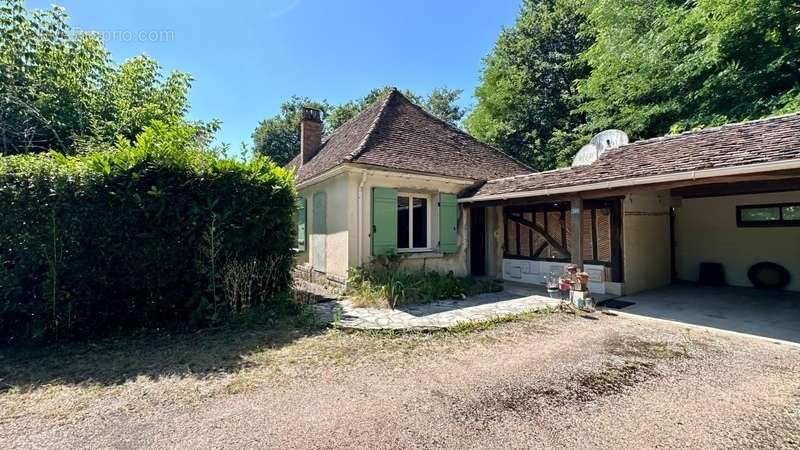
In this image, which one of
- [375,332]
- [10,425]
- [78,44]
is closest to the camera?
[10,425]

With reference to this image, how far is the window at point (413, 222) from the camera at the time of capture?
30.1 ft

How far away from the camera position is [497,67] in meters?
20.4

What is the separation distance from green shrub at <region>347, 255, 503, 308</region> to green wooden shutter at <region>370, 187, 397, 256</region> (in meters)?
0.28

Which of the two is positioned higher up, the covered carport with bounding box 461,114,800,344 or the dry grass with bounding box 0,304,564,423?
Result: the covered carport with bounding box 461,114,800,344

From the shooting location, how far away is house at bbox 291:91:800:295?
7.34 metres

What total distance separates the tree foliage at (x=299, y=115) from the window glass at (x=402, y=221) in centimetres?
1911

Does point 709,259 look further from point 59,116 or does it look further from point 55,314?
point 59,116

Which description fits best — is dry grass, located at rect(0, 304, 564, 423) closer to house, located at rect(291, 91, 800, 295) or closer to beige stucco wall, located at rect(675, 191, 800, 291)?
house, located at rect(291, 91, 800, 295)

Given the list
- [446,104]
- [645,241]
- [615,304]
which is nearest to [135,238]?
[615,304]

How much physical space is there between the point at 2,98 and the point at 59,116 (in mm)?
1190

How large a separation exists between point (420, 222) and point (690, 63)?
10.3 metres

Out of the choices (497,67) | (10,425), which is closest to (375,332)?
(10,425)

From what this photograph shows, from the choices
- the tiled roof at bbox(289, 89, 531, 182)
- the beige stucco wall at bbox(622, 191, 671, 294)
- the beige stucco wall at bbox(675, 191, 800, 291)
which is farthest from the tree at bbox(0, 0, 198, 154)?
the beige stucco wall at bbox(675, 191, 800, 291)

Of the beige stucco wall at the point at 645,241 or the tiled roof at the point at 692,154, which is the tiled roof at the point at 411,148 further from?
the beige stucco wall at the point at 645,241
